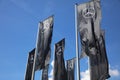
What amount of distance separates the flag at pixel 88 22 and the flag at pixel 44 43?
3929mm

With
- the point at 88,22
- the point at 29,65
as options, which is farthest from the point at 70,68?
the point at 88,22

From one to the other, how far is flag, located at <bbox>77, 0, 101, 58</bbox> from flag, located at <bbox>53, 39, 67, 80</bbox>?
18.1 ft

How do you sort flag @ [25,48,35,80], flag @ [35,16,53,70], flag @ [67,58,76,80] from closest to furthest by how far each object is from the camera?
flag @ [35,16,53,70] < flag @ [25,48,35,80] < flag @ [67,58,76,80]

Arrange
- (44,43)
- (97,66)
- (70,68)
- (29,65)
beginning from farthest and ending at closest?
1. (70,68)
2. (29,65)
3. (44,43)
4. (97,66)

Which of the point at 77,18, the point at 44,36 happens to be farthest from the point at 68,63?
the point at 77,18

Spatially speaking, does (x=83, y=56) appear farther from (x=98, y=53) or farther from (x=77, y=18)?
(x=77, y=18)

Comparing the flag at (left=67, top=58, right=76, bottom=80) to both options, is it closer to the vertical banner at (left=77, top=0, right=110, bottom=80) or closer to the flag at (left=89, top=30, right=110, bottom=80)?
the vertical banner at (left=77, top=0, right=110, bottom=80)

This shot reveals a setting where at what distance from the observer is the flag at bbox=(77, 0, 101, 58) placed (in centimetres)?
1659

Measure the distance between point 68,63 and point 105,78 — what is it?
11.1 metres

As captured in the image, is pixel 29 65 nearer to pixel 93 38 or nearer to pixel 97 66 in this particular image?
pixel 97 66

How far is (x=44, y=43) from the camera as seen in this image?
2048cm

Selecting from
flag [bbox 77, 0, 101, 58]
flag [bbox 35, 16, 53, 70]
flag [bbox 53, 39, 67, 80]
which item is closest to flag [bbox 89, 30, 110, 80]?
flag [bbox 77, 0, 101, 58]

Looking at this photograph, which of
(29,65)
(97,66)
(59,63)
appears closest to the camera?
(97,66)

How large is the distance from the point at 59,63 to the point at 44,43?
9.64ft
